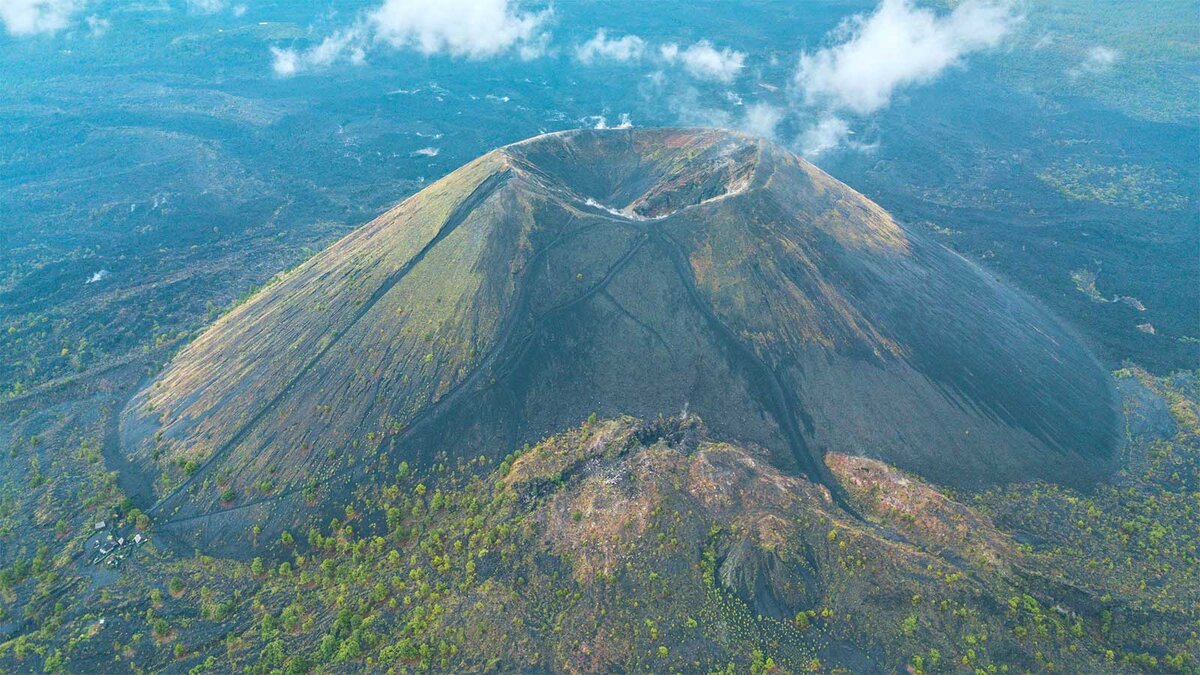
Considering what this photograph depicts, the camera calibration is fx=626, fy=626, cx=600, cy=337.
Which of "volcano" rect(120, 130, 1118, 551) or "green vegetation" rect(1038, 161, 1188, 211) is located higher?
"green vegetation" rect(1038, 161, 1188, 211)

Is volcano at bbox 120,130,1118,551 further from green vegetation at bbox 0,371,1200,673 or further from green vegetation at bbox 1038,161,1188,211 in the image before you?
green vegetation at bbox 1038,161,1188,211

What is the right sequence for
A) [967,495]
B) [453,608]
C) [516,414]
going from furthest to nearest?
[516,414] < [967,495] < [453,608]

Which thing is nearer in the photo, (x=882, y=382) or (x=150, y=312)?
(x=882, y=382)

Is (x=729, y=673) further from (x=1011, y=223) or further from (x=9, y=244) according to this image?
(x=9, y=244)

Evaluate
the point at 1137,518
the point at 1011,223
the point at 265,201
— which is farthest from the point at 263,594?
the point at 1011,223

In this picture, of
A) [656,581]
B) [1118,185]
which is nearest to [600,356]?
[656,581]

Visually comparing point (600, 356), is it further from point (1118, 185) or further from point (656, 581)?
point (1118, 185)

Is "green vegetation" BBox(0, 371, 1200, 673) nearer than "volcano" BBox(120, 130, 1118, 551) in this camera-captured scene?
Yes

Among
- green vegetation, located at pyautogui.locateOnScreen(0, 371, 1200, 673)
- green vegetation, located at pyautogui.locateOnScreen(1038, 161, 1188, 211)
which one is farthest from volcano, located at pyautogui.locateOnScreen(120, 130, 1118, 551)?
green vegetation, located at pyautogui.locateOnScreen(1038, 161, 1188, 211)

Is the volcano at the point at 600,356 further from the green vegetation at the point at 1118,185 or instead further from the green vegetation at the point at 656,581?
the green vegetation at the point at 1118,185
